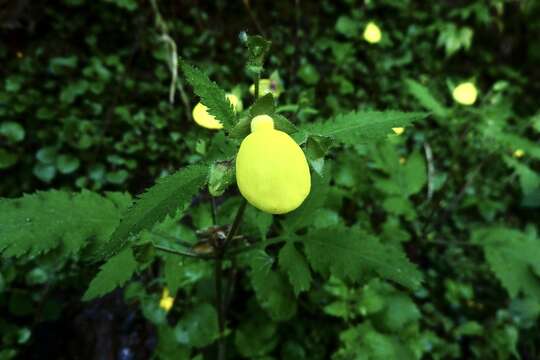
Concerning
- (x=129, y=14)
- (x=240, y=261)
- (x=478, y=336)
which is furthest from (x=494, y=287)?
(x=129, y=14)

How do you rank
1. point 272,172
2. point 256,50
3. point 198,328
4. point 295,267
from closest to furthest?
1. point 272,172
2. point 256,50
3. point 295,267
4. point 198,328

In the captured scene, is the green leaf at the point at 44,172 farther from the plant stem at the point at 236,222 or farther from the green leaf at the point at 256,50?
the green leaf at the point at 256,50

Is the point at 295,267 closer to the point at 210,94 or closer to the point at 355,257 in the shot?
the point at 355,257

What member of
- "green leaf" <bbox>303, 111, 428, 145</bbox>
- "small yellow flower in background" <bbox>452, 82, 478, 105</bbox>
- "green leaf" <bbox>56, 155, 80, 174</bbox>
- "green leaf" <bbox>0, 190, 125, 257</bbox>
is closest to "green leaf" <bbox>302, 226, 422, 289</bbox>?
"green leaf" <bbox>303, 111, 428, 145</bbox>

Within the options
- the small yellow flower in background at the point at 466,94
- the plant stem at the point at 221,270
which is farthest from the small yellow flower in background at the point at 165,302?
the small yellow flower in background at the point at 466,94

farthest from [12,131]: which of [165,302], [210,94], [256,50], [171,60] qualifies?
[256,50]

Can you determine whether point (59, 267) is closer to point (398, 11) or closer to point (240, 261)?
point (240, 261)

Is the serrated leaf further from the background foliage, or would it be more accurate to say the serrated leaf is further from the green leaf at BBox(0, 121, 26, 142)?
the green leaf at BBox(0, 121, 26, 142)

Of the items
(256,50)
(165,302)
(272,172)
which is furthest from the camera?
(165,302)
